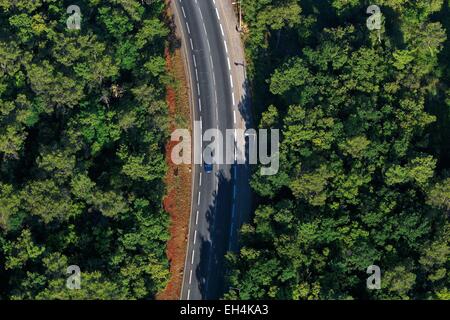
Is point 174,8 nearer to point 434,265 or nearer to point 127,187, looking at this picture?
point 127,187


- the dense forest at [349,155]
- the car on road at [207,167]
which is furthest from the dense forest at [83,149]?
the dense forest at [349,155]

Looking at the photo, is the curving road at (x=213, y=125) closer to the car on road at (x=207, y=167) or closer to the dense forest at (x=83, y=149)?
the car on road at (x=207, y=167)

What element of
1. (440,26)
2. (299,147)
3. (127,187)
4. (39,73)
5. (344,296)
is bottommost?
(344,296)

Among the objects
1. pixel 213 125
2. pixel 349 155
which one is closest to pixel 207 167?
pixel 213 125

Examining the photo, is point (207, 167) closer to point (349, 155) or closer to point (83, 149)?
point (83, 149)

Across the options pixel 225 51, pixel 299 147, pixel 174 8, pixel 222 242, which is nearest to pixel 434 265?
pixel 299 147

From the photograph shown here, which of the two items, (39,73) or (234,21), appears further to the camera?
(234,21)

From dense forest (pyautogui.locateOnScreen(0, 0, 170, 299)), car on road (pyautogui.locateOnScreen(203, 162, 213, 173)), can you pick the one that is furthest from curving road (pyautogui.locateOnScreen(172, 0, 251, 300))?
dense forest (pyautogui.locateOnScreen(0, 0, 170, 299))
